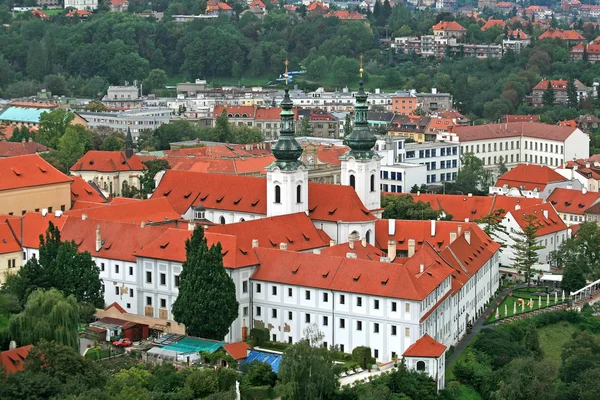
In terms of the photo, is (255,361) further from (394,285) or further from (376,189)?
(376,189)

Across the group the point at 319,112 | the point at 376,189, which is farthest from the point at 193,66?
the point at 376,189

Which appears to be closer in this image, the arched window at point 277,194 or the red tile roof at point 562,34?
the arched window at point 277,194

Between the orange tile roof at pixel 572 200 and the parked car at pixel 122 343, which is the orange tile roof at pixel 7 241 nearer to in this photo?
the parked car at pixel 122 343

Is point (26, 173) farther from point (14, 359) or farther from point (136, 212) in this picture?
point (14, 359)

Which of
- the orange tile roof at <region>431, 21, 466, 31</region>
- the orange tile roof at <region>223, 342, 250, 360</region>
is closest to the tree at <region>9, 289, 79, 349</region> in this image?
the orange tile roof at <region>223, 342, 250, 360</region>

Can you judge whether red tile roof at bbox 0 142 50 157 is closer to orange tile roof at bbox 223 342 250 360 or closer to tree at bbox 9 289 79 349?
tree at bbox 9 289 79 349

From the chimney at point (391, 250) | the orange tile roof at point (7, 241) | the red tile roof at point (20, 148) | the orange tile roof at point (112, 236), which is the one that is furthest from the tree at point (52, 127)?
the chimney at point (391, 250)

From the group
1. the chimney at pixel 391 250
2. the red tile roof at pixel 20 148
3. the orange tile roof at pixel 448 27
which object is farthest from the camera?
the orange tile roof at pixel 448 27

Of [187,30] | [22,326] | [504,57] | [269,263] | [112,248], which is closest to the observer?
[22,326]
